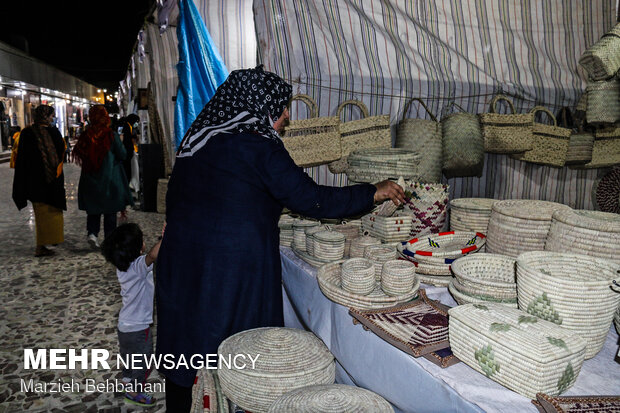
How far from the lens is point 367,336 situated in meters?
1.39

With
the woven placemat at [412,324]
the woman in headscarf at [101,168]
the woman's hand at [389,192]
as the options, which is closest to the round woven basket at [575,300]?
the woven placemat at [412,324]

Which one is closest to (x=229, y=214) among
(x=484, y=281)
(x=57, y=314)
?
(x=484, y=281)

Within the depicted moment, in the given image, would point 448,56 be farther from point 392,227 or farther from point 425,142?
point 392,227

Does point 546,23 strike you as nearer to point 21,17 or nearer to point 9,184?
point 9,184

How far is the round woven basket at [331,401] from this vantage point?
3.69ft

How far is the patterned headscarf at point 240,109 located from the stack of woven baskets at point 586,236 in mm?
1034

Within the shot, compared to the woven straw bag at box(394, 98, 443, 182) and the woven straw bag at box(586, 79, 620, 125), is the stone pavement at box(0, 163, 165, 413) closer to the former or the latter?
the woven straw bag at box(394, 98, 443, 182)

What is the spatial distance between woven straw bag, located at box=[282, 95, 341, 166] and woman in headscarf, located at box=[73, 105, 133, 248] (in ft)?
10.2

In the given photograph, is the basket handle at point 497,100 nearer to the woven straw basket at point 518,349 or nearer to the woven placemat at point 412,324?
the woven placemat at point 412,324

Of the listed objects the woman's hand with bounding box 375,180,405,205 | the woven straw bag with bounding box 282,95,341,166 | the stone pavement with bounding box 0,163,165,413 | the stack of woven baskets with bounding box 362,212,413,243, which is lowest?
the stone pavement with bounding box 0,163,165,413

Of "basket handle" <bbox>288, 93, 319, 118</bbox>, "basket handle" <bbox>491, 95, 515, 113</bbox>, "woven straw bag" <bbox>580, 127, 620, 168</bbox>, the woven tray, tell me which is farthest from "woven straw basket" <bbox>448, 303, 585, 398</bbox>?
"woven straw bag" <bbox>580, 127, 620, 168</bbox>

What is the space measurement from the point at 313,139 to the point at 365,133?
370 mm

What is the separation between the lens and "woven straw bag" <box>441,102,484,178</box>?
287 centimetres

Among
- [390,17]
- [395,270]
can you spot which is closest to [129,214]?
[390,17]
